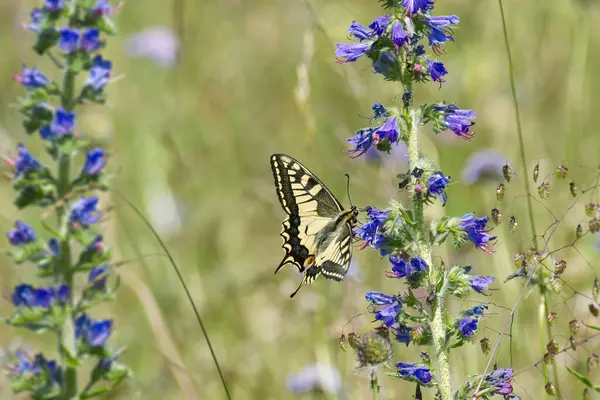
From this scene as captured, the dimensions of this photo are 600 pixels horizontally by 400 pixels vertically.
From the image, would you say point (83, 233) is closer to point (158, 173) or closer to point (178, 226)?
point (178, 226)

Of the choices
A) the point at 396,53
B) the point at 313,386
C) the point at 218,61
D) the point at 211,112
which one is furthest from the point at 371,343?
the point at 218,61

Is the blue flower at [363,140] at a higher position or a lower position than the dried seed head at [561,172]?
higher

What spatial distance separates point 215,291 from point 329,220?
1909 millimetres

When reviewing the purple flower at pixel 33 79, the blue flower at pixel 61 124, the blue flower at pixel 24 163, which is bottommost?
the blue flower at pixel 24 163

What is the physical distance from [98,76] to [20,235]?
794 millimetres

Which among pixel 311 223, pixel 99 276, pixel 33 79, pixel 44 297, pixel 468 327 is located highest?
pixel 311 223

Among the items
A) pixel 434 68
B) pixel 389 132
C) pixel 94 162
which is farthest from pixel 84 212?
pixel 434 68

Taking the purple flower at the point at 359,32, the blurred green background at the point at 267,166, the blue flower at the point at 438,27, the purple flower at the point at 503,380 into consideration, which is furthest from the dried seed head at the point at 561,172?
the blurred green background at the point at 267,166

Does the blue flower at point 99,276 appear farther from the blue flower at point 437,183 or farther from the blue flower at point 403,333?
the blue flower at point 437,183

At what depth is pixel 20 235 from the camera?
3.56 meters

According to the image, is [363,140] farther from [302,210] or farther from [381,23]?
[302,210]

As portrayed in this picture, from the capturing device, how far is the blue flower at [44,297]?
3521mm

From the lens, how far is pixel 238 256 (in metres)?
7.68

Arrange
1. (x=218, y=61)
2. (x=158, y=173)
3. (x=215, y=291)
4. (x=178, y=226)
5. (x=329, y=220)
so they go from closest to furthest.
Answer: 1. (x=329, y=220)
2. (x=215, y=291)
3. (x=178, y=226)
4. (x=158, y=173)
5. (x=218, y=61)
